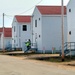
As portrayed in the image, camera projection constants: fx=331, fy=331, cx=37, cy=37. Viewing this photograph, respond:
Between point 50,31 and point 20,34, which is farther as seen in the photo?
point 20,34

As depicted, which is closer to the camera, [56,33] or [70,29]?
[70,29]

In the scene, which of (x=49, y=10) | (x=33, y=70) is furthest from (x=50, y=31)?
(x=33, y=70)

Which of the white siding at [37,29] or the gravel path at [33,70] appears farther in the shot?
the white siding at [37,29]

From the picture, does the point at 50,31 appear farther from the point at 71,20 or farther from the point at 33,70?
the point at 33,70

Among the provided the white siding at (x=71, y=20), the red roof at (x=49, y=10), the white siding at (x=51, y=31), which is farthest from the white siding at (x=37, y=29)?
the white siding at (x=71, y=20)

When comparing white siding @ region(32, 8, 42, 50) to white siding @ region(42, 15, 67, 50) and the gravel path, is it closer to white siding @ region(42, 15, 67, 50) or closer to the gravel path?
white siding @ region(42, 15, 67, 50)

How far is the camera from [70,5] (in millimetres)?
37594

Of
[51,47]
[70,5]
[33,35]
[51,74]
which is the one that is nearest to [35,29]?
A: [33,35]

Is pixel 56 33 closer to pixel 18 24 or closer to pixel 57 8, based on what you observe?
pixel 57 8

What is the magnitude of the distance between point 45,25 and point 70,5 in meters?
10.1

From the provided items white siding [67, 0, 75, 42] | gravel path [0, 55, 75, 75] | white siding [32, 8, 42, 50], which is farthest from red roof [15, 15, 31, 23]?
gravel path [0, 55, 75, 75]

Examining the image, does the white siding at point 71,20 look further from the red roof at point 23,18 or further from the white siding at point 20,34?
the red roof at point 23,18

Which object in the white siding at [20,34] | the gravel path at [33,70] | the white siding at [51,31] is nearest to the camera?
the gravel path at [33,70]

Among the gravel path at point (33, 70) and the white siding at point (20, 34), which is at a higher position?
the white siding at point (20, 34)
